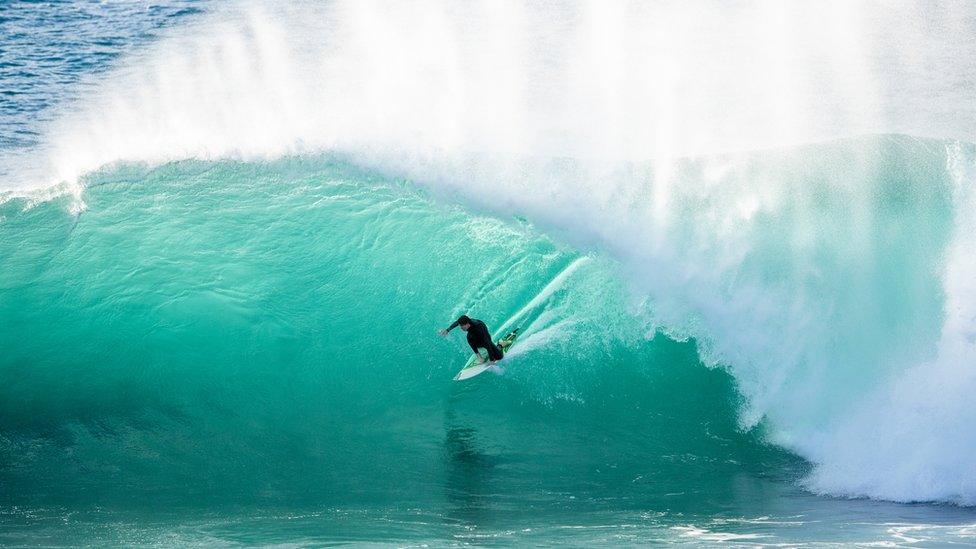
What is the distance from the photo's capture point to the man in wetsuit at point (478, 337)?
8.73m

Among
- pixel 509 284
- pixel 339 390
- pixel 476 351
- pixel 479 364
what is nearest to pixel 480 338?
pixel 476 351

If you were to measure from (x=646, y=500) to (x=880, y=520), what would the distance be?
2.05 meters

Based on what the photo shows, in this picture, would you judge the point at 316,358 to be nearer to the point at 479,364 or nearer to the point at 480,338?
the point at 479,364

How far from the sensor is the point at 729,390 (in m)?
9.35

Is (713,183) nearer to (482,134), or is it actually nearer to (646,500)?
(482,134)

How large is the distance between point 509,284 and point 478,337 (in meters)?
1.33

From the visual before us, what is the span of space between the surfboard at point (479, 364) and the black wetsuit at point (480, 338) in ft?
0.57

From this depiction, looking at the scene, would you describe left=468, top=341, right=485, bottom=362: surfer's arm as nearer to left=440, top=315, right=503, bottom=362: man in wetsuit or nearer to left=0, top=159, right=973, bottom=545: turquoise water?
left=440, top=315, right=503, bottom=362: man in wetsuit

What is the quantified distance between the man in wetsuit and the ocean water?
53 centimetres

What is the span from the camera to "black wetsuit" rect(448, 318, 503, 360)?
881 cm

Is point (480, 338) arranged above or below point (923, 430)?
above

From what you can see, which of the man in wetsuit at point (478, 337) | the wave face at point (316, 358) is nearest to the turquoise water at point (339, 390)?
the wave face at point (316, 358)

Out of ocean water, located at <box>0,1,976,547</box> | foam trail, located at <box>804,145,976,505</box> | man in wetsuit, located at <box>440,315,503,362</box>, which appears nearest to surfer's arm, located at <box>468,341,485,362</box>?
man in wetsuit, located at <box>440,315,503,362</box>

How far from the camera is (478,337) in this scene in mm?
8859
